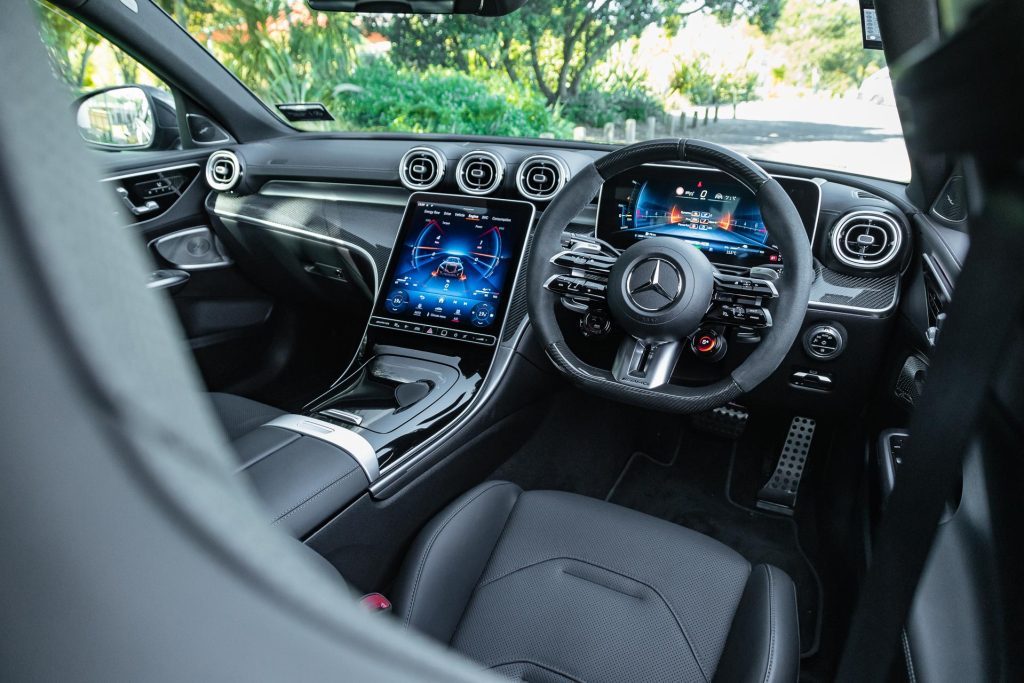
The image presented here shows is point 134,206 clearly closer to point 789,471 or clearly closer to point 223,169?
point 223,169

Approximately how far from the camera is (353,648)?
0.30 metres

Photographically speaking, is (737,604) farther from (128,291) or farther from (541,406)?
(128,291)

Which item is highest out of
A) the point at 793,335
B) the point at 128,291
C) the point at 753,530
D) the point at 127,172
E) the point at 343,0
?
the point at 343,0

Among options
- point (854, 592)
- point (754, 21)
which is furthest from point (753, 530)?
point (754, 21)

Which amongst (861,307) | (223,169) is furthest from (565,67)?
(861,307)

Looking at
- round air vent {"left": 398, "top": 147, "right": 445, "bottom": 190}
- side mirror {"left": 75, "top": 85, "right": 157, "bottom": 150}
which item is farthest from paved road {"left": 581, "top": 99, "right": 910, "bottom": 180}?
side mirror {"left": 75, "top": 85, "right": 157, "bottom": 150}

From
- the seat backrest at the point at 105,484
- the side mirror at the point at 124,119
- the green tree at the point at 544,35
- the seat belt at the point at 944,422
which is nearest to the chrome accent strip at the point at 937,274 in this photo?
the seat belt at the point at 944,422

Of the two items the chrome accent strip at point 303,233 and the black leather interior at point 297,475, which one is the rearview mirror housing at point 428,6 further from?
the black leather interior at point 297,475

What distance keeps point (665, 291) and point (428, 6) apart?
1.20 m

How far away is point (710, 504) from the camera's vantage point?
2.60m

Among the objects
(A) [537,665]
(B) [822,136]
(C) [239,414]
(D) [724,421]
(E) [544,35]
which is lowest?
(D) [724,421]

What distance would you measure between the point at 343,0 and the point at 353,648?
2232mm

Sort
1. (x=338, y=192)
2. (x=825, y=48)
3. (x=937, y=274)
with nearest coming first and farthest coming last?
(x=937, y=274)
(x=338, y=192)
(x=825, y=48)

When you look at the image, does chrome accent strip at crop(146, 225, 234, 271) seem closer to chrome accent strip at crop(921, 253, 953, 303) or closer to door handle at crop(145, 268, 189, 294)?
door handle at crop(145, 268, 189, 294)
